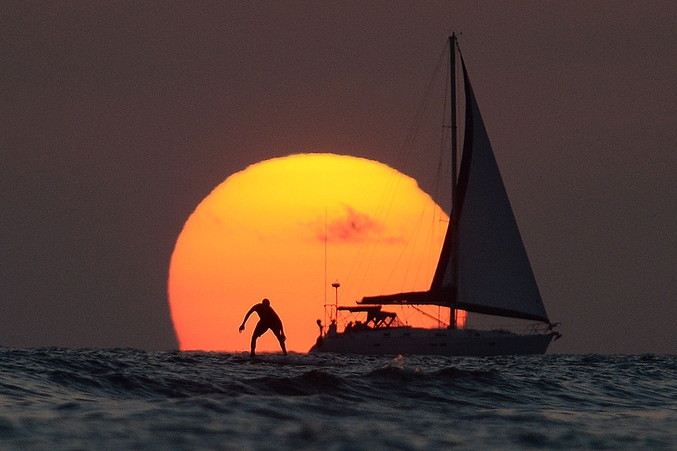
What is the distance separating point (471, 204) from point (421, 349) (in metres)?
8.62

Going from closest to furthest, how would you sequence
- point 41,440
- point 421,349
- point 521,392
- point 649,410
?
point 41,440 < point 649,410 < point 521,392 < point 421,349

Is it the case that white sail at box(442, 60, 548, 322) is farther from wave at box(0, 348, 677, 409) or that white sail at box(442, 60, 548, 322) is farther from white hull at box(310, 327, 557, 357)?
wave at box(0, 348, 677, 409)

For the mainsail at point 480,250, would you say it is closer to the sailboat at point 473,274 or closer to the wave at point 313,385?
the sailboat at point 473,274

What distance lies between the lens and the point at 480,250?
5784cm

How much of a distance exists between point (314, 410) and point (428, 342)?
42.4 metres

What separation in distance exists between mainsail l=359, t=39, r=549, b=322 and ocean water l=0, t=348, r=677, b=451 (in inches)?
1399

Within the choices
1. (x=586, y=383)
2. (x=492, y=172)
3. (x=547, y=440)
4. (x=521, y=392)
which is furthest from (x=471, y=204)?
(x=547, y=440)

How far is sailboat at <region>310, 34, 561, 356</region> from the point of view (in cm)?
5712

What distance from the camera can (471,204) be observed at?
57344 millimetres

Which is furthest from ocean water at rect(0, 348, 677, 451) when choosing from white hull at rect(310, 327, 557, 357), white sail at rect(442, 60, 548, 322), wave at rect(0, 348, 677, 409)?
white sail at rect(442, 60, 548, 322)

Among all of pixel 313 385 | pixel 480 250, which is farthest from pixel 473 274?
pixel 313 385

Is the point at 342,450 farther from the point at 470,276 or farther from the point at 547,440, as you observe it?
the point at 470,276

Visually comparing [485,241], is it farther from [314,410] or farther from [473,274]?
[314,410]

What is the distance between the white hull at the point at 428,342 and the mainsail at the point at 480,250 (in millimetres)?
1614
